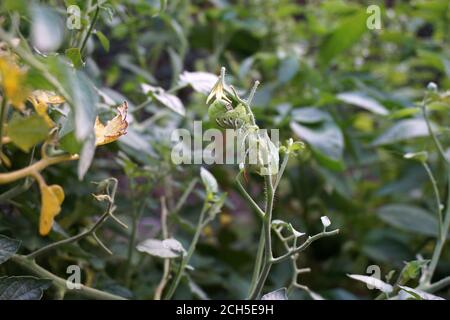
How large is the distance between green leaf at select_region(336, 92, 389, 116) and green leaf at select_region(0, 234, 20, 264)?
0.46m

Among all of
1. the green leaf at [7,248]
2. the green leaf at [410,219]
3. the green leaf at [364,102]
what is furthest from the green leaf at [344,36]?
the green leaf at [7,248]

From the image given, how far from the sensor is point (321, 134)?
0.69 m

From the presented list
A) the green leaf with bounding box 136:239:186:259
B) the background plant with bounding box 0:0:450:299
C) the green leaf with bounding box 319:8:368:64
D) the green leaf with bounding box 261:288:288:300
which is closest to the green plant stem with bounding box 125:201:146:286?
the background plant with bounding box 0:0:450:299

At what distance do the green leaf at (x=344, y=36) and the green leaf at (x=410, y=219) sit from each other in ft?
0.86

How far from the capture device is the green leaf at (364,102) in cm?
72

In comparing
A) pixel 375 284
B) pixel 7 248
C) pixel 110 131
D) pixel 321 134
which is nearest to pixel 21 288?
pixel 7 248

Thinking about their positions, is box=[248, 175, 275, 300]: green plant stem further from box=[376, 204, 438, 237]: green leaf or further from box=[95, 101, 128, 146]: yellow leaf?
box=[376, 204, 438, 237]: green leaf

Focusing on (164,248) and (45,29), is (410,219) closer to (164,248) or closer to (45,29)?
(164,248)

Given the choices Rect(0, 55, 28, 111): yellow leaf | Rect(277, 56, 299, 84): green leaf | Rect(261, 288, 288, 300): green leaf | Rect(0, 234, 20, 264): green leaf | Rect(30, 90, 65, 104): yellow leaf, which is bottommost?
Rect(261, 288, 288, 300): green leaf

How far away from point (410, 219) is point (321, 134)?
21 centimetres

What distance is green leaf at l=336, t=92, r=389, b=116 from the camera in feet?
2.35

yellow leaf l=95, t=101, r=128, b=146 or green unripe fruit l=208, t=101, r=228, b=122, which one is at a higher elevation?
green unripe fruit l=208, t=101, r=228, b=122

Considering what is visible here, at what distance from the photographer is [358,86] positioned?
85 centimetres

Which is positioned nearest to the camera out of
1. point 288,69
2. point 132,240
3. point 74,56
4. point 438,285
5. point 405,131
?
point 74,56
